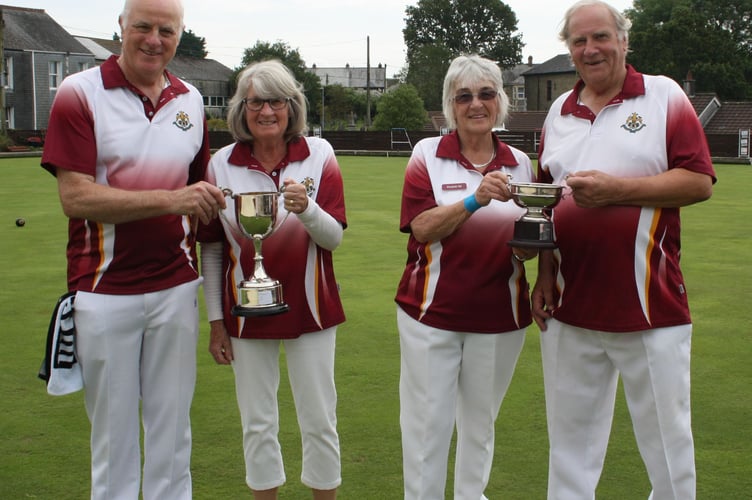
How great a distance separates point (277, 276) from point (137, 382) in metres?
0.76

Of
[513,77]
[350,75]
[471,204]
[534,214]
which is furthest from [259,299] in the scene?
[350,75]

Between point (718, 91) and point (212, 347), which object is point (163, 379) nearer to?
point (212, 347)

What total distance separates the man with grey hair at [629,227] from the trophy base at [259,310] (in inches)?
47.7

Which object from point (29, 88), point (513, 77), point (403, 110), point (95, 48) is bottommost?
point (403, 110)

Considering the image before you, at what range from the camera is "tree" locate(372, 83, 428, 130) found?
5462cm

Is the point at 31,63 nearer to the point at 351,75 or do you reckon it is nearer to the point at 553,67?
the point at 553,67

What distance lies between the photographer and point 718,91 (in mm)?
62969

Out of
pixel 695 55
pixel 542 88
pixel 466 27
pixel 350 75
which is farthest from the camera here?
pixel 350 75

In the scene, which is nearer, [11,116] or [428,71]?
[11,116]

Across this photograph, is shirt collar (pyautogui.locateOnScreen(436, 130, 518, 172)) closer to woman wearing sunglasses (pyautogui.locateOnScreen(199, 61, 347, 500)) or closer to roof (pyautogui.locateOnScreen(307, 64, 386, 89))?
woman wearing sunglasses (pyautogui.locateOnScreen(199, 61, 347, 500))

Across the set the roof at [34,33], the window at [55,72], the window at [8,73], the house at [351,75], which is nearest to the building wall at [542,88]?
the house at [351,75]

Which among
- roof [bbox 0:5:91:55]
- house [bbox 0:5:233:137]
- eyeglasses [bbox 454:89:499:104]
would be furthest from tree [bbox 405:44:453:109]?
eyeglasses [bbox 454:89:499:104]

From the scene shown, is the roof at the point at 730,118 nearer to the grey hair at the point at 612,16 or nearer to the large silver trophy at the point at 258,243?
the grey hair at the point at 612,16

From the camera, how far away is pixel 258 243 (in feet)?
12.4
